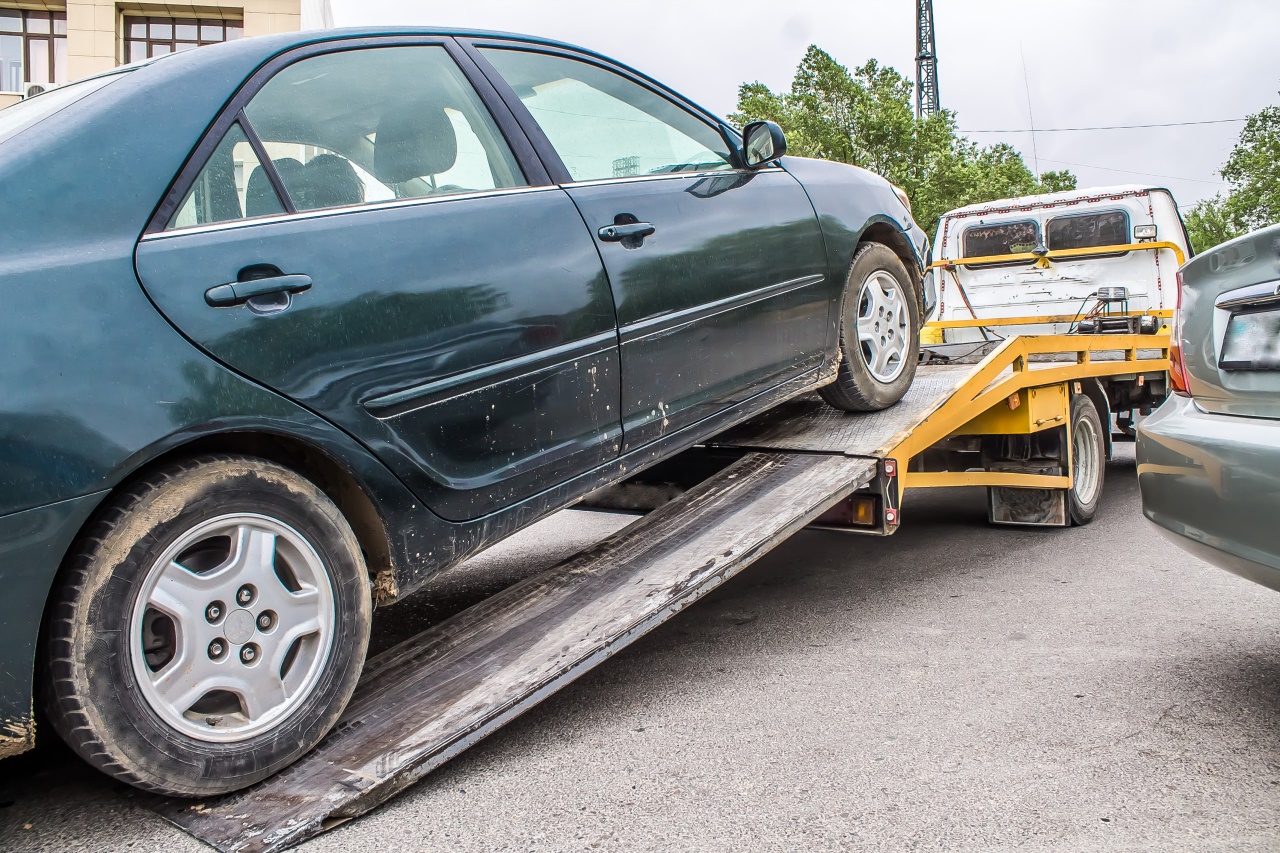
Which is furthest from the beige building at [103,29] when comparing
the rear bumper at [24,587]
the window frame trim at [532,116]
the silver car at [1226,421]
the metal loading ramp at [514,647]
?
the silver car at [1226,421]

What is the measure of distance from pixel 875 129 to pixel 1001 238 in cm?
2999

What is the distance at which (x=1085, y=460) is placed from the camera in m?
5.86

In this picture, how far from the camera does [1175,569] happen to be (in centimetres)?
451

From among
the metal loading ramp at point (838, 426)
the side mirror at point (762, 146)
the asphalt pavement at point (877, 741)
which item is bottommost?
the asphalt pavement at point (877, 741)

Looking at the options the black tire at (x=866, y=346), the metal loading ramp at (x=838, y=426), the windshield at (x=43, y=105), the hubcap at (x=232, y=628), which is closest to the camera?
the hubcap at (x=232, y=628)

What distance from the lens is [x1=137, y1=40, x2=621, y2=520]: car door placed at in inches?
89.2

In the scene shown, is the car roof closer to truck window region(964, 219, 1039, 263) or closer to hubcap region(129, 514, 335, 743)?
hubcap region(129, 514, 335, 743)

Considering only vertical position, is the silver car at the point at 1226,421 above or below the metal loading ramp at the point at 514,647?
above

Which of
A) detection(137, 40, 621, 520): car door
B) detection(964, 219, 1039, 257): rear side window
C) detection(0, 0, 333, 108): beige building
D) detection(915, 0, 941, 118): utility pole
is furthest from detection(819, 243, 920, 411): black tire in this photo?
detection(915, 0, 941, 118): utility pole

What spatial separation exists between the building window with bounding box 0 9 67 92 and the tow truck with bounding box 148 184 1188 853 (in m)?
23.6

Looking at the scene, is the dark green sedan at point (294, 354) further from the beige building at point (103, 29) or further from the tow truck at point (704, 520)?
the beige building at point (103, 29)

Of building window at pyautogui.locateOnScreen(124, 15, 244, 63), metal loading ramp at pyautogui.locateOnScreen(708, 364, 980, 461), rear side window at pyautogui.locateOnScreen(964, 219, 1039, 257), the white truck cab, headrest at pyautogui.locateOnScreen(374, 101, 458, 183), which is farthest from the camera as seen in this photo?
building window at pyautogui.locateOnScreen(124, 15, 244, 63)

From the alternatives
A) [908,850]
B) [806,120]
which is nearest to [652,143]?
[908,850]

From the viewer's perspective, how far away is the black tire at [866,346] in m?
4.25
